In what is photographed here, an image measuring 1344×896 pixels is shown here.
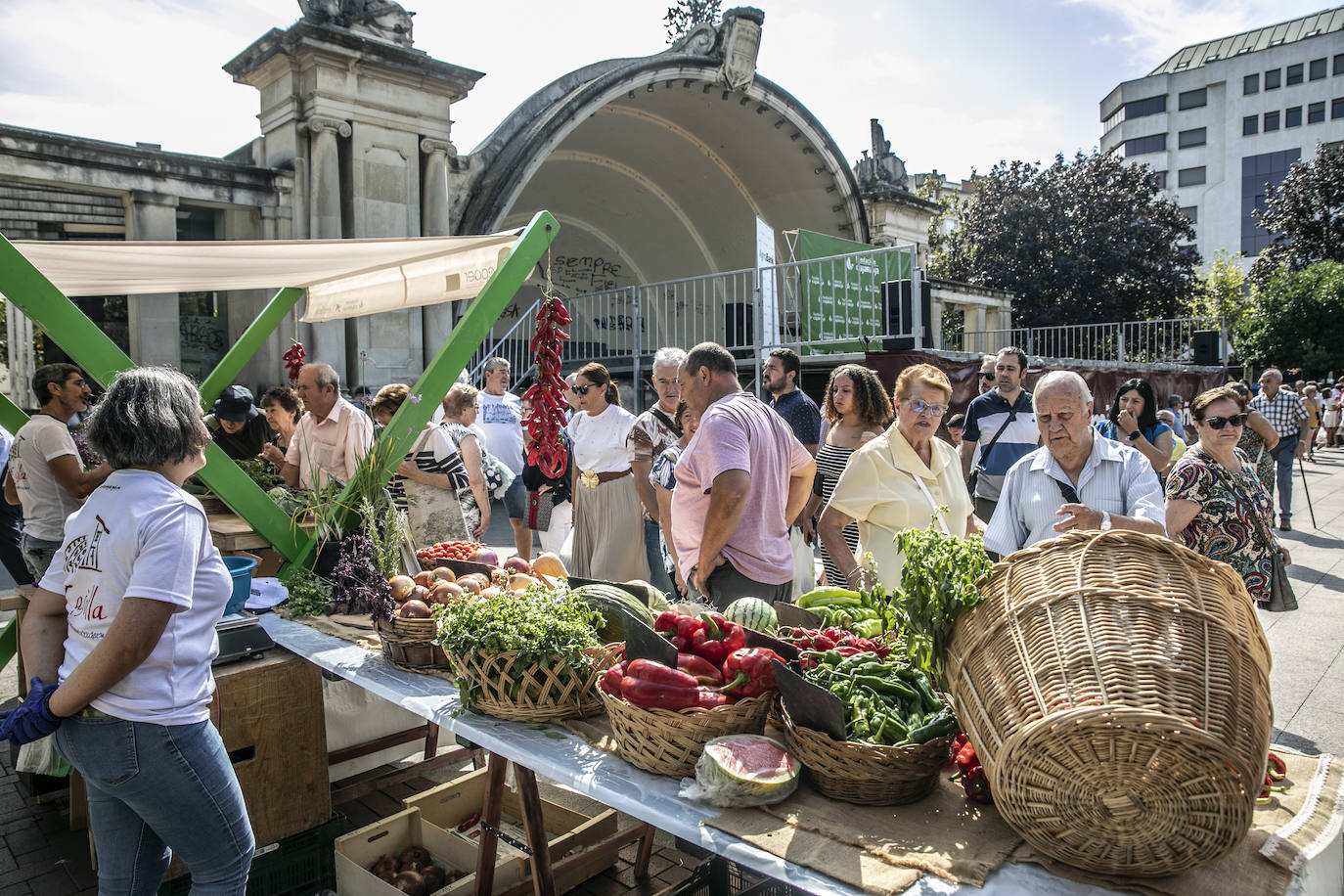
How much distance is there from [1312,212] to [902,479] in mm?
38793

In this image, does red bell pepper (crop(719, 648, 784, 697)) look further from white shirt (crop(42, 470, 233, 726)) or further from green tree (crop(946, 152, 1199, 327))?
green tree (crop(946, 152, 1199, 327))

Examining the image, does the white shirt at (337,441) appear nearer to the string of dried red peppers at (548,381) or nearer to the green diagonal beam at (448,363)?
the green diagonal beam at (448,363)

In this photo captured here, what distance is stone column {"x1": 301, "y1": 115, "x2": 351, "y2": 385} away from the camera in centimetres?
959

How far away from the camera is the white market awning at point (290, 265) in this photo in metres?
4.54

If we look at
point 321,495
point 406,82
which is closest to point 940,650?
point 321,495

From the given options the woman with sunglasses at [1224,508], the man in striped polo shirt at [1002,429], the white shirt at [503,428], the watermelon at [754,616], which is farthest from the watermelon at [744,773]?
the white shirt at [503,428]

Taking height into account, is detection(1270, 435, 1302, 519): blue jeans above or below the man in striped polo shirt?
below

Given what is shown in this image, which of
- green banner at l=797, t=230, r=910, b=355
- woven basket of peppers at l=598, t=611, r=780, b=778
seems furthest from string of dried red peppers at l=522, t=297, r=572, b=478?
green banner at l=797, t=230, r=910, b=355

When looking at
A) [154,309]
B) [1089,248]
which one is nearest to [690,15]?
[154,309]

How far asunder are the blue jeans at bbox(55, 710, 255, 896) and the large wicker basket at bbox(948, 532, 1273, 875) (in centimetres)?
198

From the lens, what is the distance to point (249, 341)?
5.82 m

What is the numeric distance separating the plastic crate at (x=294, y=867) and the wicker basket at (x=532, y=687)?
1.33 meters

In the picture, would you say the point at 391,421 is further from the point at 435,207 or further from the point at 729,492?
the point at 435,207

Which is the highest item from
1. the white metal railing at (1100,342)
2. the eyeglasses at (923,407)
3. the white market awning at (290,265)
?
the white metal railing at (1100,342)
